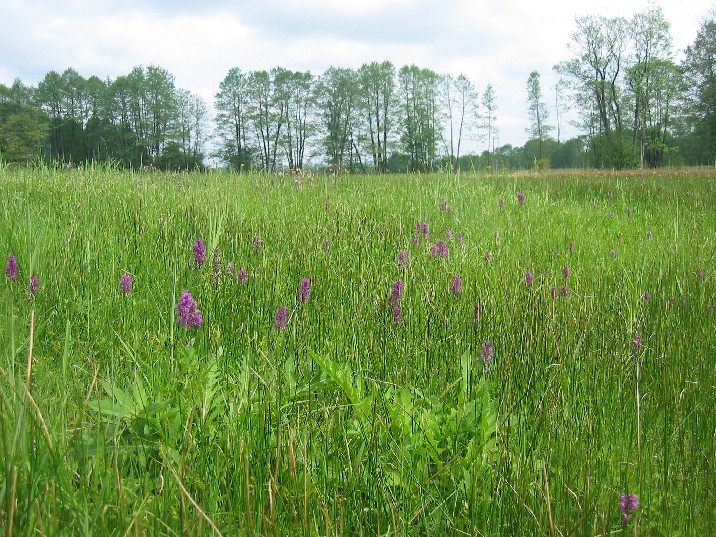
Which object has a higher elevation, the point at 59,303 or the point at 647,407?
the point at 59,303

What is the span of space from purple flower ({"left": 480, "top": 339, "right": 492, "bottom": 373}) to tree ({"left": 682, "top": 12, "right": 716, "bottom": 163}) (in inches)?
2193

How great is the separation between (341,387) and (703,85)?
6047 cm

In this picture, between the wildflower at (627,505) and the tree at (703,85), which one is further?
the tree at (703,85)

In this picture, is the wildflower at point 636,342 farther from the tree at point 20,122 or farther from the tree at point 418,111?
the tree at point 418,111

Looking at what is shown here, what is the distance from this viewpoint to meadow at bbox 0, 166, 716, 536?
125 centimetres

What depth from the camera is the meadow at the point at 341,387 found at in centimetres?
125

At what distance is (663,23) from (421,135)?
31.3 metres

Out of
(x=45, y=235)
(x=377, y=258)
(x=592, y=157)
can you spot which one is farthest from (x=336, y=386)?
(x=592, y=157)

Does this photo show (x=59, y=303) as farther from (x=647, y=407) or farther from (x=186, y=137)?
(x=186, y=137)

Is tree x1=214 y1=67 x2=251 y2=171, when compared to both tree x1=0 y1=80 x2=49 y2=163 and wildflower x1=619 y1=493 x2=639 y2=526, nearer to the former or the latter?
tree x1=0 y1=80 x2=49 y2=163

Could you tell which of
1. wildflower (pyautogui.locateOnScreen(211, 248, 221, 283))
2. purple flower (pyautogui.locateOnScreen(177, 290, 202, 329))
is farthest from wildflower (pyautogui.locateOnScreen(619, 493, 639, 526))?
wildflower (pyautogui.locateOnScreen(211, 248, 221, 283))

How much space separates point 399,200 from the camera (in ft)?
22.1

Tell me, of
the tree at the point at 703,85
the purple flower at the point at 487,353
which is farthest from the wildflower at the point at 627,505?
the tree at the point at 703,85

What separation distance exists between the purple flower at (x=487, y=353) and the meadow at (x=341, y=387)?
0.04ft
